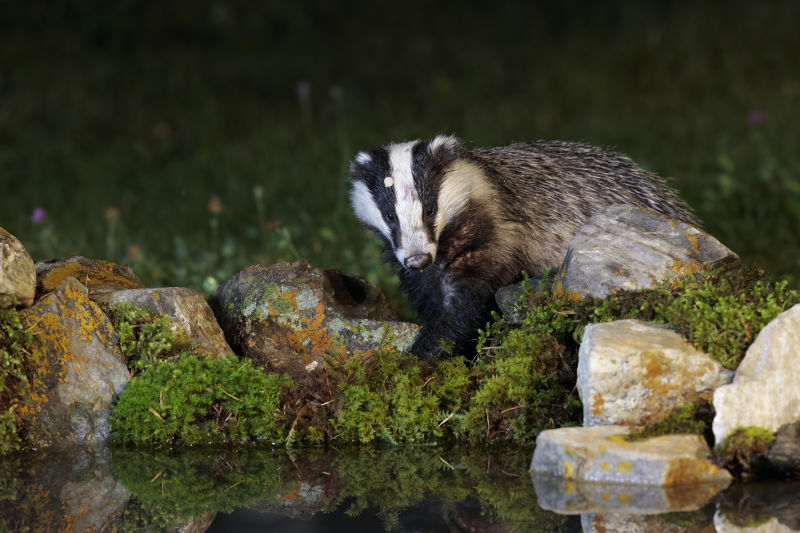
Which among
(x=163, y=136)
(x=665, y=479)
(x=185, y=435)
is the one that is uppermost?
(x=665, y=479)

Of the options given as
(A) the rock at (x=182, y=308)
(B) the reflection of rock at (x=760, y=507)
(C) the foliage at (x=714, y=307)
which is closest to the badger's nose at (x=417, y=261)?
(C) the foliage at (x=714, y=307)

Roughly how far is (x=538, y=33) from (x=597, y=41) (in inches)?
38.2

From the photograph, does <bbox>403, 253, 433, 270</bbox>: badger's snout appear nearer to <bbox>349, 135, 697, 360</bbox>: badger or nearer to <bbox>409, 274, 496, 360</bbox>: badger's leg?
<bbox>349, 135, 697, 360</bbox>: badger

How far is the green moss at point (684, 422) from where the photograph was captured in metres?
4.66

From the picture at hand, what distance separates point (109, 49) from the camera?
1559 centimetres

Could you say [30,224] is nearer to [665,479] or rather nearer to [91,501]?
[91,501]

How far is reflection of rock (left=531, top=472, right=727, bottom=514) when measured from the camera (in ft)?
13.7

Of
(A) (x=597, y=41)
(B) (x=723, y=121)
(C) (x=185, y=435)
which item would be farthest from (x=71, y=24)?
(C) (x=185, y=435)

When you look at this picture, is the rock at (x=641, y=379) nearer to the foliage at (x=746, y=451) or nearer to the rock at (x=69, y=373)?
the foliage at (x=746, y=451)

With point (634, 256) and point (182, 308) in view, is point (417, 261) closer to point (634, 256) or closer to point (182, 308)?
point (634, 256)

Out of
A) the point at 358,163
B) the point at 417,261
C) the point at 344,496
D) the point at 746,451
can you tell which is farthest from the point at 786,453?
the point at 358,163

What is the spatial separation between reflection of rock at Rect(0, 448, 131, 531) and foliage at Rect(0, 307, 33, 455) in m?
0.22

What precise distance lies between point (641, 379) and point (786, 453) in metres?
0.67

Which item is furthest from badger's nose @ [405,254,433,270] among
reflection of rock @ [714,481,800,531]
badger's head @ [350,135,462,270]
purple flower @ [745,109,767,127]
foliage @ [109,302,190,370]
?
purple flower @ [745,109,767,127]
